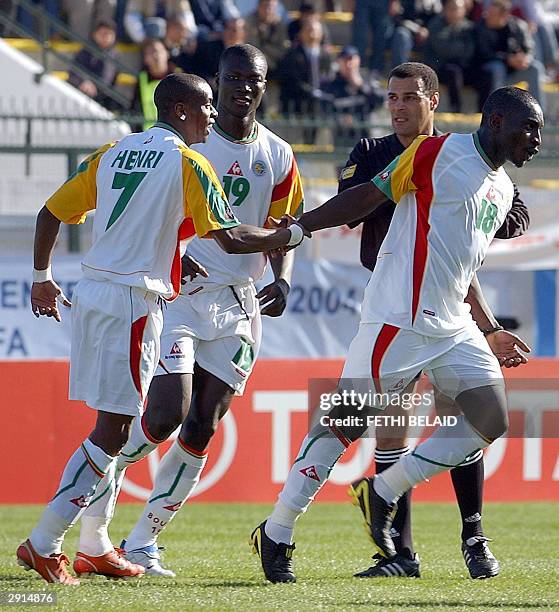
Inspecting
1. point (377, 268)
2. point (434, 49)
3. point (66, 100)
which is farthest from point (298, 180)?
point (434, 49)

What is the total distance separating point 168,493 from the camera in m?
6.72

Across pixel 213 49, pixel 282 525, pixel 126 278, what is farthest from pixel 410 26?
pixel 126 278

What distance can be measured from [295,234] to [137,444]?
4.50ft

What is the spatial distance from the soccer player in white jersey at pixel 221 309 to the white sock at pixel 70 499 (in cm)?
68

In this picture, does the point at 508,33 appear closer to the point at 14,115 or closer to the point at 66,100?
the point at 66,100

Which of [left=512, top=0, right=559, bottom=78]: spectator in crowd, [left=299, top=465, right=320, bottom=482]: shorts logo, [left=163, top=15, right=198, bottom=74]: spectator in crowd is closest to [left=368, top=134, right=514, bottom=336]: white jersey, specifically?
[left=299, top=465, right=320, bottom=482]: shorts logo

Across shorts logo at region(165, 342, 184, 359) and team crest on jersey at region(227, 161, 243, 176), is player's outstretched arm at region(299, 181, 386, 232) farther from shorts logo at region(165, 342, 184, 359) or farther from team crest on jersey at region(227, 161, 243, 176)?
shorts logo at region(165, 342, 184, 359)

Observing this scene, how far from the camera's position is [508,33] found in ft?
56.5

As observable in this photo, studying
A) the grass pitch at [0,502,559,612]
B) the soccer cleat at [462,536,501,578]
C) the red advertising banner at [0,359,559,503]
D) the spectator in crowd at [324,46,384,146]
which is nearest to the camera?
the grass pitch at [0,502,559,612]

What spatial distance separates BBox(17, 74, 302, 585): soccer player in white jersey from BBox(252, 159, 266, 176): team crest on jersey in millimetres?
892

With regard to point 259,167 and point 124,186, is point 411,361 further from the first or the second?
point 124,186

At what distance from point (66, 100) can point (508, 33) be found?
5.91 metres

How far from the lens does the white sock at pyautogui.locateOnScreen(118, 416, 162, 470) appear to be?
21.4 ft

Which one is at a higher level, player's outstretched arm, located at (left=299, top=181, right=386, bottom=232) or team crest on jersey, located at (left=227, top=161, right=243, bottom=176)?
team crest on jersey, located at (left=227, top=161, right=243, bottom=176)
